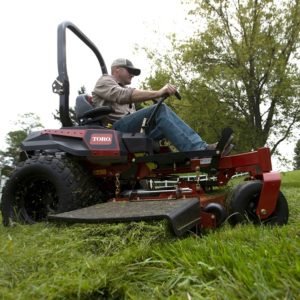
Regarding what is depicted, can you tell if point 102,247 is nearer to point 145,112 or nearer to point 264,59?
point 145,112

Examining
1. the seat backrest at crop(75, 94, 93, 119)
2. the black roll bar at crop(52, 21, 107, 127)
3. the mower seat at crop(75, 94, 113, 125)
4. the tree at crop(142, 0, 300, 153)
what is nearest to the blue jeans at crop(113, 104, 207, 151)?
the mower seat at crop(75, 94, 113, 125)

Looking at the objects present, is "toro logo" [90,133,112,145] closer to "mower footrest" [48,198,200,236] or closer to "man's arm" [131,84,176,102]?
"man's arm" [131,84,176,102]

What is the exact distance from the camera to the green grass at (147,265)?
60.2 inches

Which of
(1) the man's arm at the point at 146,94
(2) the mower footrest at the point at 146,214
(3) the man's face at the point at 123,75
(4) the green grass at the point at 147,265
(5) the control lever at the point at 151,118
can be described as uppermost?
(3) the man's face at the point at 123,75

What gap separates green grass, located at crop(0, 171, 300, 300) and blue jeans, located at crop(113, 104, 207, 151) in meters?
1.22

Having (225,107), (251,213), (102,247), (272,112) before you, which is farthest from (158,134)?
(272,112)

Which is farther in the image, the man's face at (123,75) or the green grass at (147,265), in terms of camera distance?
the man's face at (123,75)

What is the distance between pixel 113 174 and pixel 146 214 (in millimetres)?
1582

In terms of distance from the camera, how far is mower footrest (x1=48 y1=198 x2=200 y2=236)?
7.70 ft

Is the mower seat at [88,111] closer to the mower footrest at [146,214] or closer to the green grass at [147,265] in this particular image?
the mower footrest at [146,214]

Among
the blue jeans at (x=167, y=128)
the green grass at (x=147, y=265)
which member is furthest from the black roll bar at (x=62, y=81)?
the green grass at (x=147, y=265)

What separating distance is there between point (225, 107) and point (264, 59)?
1847 mm

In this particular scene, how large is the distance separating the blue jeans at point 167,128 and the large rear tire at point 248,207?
1.93 feet

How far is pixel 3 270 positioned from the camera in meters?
1.92
